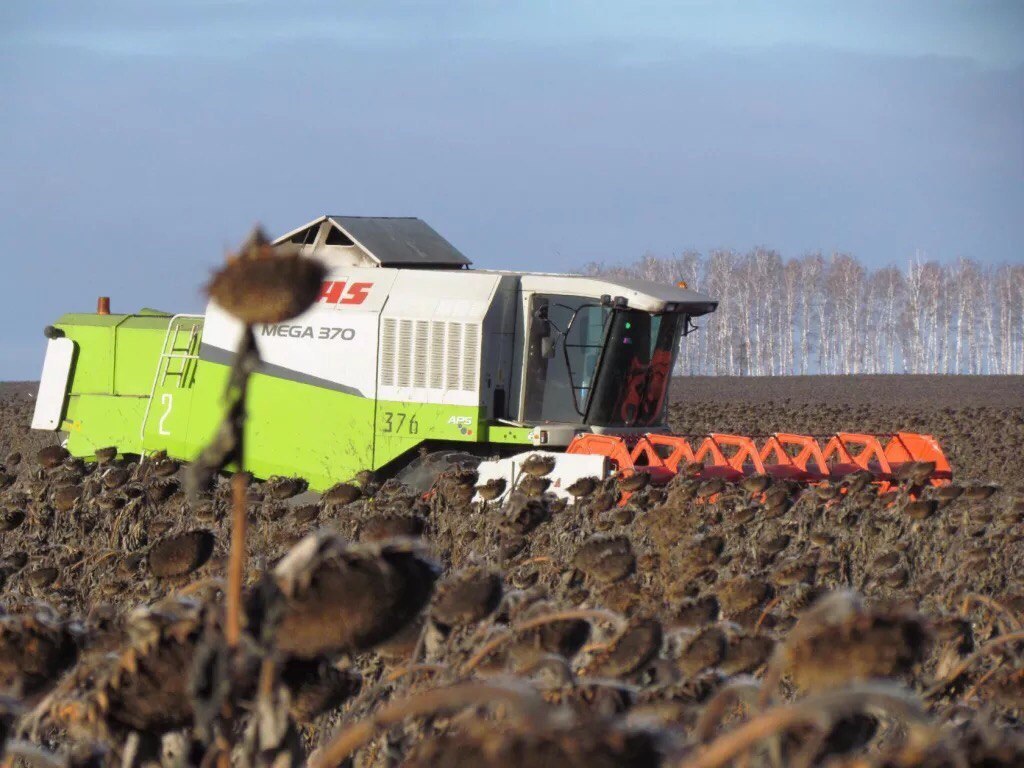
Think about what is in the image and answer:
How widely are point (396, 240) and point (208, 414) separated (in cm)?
265

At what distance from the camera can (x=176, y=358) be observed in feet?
54.4

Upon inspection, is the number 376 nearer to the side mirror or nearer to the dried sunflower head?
the side mirror

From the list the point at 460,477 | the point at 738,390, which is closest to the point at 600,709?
the point at 460,477

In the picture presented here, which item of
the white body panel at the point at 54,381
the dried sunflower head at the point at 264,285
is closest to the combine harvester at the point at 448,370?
the white body panel at the point at 54,381

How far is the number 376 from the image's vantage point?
1548 cm

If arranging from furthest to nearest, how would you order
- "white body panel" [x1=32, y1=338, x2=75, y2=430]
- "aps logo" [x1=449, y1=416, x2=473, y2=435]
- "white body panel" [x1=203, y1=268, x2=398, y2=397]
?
"white body panel" [x1=32, y1=338, x2=75, y2=430] → "white body panel" [x1=203, y1=268, x2=398, y2=397] → "aps logo" [x1=449, y1=416, x2=473, y2=435]

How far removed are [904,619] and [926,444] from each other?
1456 cm

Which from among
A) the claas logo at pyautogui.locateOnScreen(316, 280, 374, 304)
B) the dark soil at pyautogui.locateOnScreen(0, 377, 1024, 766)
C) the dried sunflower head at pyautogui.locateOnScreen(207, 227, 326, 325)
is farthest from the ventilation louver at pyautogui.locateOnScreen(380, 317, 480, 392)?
the dried sunflower head at pyautogui.locateOnScreen(207, 227, 326, 325)

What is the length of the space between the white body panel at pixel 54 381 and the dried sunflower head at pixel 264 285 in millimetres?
16528

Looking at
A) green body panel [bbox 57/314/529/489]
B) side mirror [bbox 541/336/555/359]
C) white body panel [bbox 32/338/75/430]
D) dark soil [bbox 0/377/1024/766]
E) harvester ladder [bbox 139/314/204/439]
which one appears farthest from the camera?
white body panel [bbox 32/338/75/430]

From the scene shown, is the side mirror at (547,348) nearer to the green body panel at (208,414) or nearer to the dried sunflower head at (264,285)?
the green body panel at (208,414)

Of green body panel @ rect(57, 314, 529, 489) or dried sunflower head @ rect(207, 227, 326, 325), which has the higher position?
dried sunflower head @ rect(207, 227, 326, 325)

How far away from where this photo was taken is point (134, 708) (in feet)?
6.55

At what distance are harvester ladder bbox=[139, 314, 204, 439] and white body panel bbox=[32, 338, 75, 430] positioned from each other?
125 centimetres
